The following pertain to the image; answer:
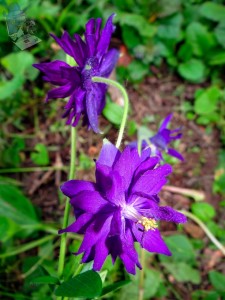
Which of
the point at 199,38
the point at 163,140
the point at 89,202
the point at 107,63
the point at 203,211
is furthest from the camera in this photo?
the point at 199,38

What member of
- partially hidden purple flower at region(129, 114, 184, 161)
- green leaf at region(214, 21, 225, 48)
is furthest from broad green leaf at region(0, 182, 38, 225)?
green leaf at region(214, 21, 225, 48)

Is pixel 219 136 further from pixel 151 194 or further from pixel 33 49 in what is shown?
pixel 151 194

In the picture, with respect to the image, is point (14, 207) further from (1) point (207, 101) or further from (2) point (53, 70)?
(1) point (207, 101)

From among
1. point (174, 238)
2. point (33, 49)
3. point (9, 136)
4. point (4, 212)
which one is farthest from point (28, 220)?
point (33, 49)

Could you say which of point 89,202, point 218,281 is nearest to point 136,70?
point 218,281

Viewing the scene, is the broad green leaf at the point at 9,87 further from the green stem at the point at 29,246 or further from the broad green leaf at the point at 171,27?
the broad green leaf at the point at 171,27

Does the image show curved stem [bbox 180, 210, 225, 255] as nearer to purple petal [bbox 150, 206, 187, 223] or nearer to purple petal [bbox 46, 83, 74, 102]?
purple petal [bbox 150, 206, 187, 223]

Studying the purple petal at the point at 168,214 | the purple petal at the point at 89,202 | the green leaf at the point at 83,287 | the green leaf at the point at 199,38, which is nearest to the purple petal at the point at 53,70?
the purple petal at the point at 89,202
